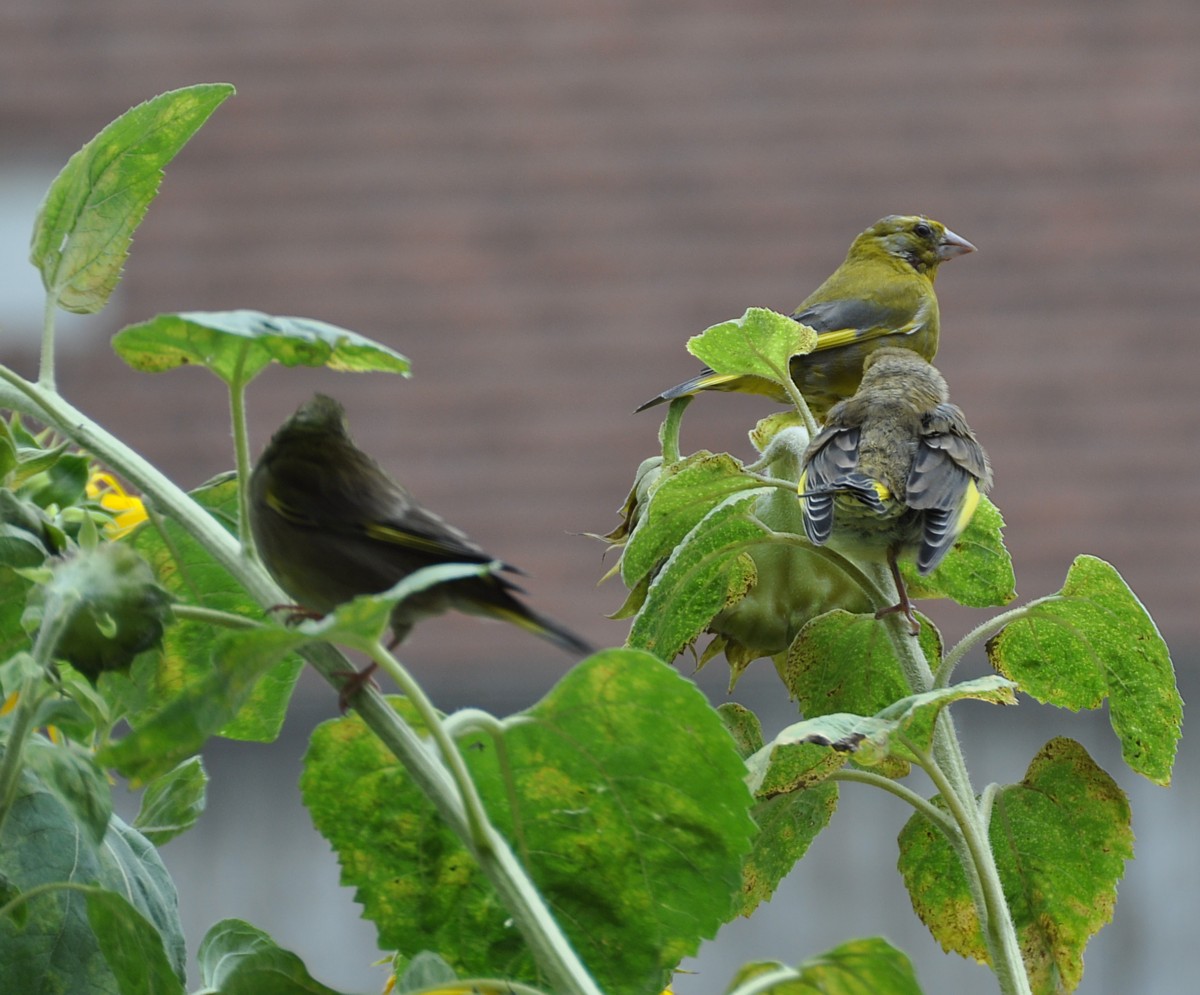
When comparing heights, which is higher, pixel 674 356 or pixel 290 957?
pixel 290 957

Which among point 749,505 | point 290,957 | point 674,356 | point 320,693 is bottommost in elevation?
point 320,693

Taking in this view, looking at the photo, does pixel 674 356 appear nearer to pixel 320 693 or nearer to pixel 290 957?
pixel 320 693

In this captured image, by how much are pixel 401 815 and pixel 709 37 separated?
9579mm

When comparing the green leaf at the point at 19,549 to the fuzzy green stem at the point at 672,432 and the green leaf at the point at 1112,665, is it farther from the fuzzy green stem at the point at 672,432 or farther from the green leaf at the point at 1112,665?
the green leaf at the point at 1112,665

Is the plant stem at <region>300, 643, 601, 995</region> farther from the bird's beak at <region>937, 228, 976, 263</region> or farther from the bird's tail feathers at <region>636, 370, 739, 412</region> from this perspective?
the bird's beak at <region>937, 228, 976, 263</region>

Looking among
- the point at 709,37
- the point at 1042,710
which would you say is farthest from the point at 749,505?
the point at 709,37

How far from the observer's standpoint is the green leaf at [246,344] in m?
0.95

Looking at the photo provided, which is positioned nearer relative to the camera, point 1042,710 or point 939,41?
point 1042,710

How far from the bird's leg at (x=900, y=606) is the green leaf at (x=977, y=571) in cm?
2

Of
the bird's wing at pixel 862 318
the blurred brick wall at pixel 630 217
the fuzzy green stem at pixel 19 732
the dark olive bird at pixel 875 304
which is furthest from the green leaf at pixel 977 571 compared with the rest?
the blurred brick wall at pixel 630 217

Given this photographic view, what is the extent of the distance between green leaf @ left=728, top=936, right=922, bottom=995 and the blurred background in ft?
27.9

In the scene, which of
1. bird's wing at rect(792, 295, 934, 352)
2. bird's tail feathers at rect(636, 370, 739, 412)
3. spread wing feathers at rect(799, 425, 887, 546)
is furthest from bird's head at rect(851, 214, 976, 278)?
spread wing feathers at rect(799, 425, 887, 546)

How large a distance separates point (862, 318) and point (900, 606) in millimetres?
2124

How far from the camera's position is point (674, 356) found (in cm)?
978
